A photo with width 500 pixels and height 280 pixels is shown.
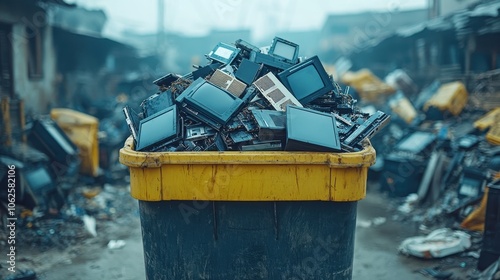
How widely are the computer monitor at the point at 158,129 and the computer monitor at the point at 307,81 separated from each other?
0.94 m

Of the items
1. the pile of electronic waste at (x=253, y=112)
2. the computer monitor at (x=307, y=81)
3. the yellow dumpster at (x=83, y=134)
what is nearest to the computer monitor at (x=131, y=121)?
the pile of electronic waste at (x=253, y=112)

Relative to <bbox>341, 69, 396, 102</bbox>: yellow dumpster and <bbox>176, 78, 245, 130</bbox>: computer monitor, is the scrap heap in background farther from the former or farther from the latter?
<bbox>176, 78, 245, 130</bbox>: computer monitor

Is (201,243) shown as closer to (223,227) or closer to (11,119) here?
(223,227)

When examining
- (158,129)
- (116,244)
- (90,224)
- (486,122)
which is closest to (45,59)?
(90,224)

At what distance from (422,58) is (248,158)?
48.4 ft

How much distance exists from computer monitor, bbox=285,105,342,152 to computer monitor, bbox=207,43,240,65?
1.11m

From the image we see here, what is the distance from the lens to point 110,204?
6898 millimetres

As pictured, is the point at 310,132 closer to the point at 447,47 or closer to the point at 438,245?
the point at 438,245

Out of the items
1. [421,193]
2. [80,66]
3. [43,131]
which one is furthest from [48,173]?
[80,66]

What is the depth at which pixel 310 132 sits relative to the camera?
2.58 metres

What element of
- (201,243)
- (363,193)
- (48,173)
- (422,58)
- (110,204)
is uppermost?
(422,58)

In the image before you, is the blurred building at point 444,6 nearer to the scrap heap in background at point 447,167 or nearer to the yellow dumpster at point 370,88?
the yellow dumpster at point 370,88

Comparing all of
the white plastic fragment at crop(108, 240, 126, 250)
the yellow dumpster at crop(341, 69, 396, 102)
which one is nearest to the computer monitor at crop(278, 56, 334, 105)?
the white plastic fragment at crop(108, 240, 126, 250)

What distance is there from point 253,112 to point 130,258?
301cm
